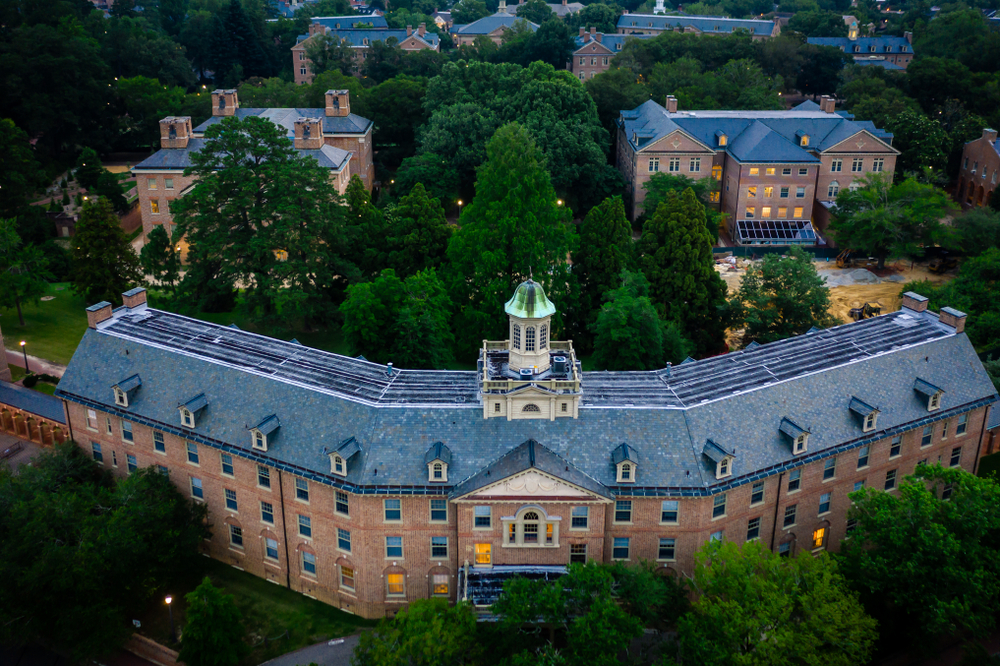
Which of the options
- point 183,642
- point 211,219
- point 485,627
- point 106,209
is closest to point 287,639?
point 183,642

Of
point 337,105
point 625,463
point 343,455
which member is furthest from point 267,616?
point 337,105

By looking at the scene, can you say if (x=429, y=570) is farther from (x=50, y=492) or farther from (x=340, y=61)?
(x=340, y=61)

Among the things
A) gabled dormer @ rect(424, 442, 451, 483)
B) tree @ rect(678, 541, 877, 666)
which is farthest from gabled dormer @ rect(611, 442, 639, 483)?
gabled dormer @ rect(424, 442, 451, 483)

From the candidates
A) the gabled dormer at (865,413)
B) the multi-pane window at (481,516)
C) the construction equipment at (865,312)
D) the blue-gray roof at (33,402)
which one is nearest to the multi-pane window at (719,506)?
the gabled dormer at (865,413)

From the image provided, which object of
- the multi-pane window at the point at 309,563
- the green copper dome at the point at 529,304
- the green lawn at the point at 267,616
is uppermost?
the green copper dome at the point at 529,304

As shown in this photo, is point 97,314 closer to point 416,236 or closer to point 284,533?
point 284,533

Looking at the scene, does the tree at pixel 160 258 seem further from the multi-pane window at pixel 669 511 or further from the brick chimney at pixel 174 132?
the multi-pane window at pixel 669 511
